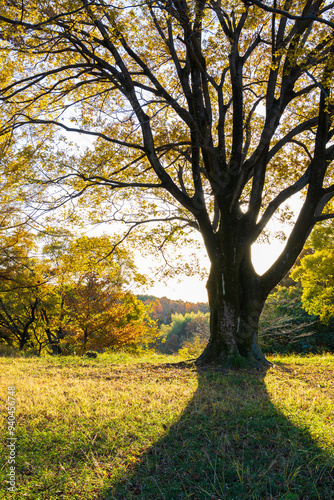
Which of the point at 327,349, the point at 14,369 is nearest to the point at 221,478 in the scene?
the point at 14,369

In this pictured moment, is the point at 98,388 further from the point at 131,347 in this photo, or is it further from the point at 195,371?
the point at 131,347

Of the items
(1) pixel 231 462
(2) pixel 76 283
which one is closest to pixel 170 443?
(1) pixel 231 462

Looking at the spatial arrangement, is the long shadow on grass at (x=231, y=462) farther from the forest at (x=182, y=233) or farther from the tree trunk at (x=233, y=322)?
the tree trunk at (x=233, y=322)

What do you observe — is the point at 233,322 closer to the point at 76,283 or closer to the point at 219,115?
the point at 219,115

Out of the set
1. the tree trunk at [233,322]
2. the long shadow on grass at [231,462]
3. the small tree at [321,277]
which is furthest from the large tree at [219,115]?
the small tree at [321,277]

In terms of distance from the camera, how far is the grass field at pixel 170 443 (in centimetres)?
243

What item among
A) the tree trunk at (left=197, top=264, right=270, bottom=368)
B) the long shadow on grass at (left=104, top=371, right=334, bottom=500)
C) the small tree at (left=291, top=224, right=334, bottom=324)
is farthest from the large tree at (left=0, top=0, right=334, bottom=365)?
the small tree at (left=291, top=224, right=334, bottom=324)

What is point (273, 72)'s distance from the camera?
7.61 metres

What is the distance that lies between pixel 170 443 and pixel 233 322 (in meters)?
4.73

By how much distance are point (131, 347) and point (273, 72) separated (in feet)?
71.1

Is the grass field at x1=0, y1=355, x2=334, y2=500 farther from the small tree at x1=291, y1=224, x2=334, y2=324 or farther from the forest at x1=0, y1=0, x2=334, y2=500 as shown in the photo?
the small tree at x1=291, y1=224, x2=334, y2=324

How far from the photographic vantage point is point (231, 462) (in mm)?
2734

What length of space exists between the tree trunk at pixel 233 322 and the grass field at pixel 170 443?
230cm

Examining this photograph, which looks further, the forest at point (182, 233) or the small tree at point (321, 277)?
the small tree at point (321, 277)
